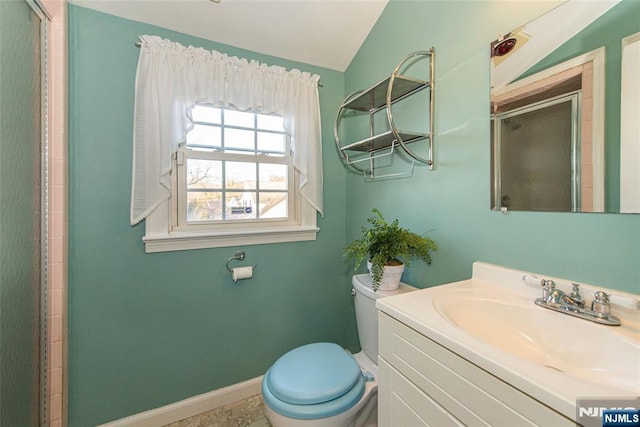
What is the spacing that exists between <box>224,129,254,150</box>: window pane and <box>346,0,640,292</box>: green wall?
2.86 feet

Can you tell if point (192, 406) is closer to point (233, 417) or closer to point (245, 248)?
point (233, 417)

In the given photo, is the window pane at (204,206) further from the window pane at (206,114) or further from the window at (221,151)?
the window pane at (206,114)

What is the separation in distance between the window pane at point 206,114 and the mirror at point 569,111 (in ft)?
4.53

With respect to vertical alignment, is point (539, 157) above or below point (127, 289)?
above

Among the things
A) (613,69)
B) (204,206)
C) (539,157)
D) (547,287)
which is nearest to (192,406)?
(204,206)

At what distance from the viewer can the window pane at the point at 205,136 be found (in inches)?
59.0

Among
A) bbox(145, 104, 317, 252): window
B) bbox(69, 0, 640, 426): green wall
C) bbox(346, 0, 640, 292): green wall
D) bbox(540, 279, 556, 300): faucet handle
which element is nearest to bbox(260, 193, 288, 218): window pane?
bbox(145, 104, 317, 252): window

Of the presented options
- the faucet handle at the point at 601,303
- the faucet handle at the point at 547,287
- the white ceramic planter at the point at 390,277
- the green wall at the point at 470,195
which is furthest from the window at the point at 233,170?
the faucet handle at the point at 601,303

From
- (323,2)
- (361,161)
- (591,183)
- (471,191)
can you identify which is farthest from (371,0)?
(591,183)

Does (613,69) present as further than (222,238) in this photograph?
No

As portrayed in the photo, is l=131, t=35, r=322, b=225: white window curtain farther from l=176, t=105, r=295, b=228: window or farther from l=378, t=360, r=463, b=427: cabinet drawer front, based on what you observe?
l=378, t=360, r=463, b=427: cabinet drawer front

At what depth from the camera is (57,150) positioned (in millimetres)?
1166

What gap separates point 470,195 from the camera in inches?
42.6

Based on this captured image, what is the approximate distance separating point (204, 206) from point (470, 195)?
4.54ft
